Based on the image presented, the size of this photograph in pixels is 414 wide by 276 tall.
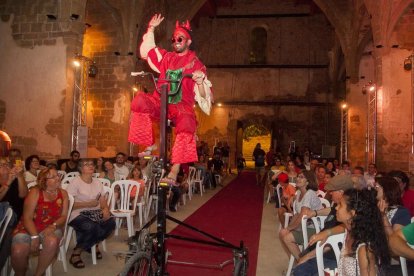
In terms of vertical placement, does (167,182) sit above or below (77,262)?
above

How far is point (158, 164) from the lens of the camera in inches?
93.3

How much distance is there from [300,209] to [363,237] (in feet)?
6.48

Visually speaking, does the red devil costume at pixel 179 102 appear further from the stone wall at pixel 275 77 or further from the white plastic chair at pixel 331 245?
the stone wall at pixel 275 77

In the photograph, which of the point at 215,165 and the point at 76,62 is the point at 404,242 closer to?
the point at 76,62

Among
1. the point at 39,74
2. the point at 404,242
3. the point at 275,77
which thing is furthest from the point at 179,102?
the point at 275,77

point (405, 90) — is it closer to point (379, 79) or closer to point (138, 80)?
point (379, 79)

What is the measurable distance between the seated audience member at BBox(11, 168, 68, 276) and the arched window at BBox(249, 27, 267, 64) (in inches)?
696

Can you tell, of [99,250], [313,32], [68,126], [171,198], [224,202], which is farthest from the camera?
[313,32]

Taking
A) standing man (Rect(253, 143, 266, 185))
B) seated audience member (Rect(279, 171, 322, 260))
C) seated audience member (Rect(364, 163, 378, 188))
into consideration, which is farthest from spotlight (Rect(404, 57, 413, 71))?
seated audience member (Rect(279, 171, 322, 260))

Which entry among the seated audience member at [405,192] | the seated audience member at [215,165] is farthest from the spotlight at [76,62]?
the seated audience member at [405,192]

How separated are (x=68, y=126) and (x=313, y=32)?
594 inches

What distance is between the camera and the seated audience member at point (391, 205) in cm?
300

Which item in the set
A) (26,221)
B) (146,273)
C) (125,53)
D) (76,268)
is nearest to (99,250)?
(76,268)

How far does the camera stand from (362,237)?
2154mm
